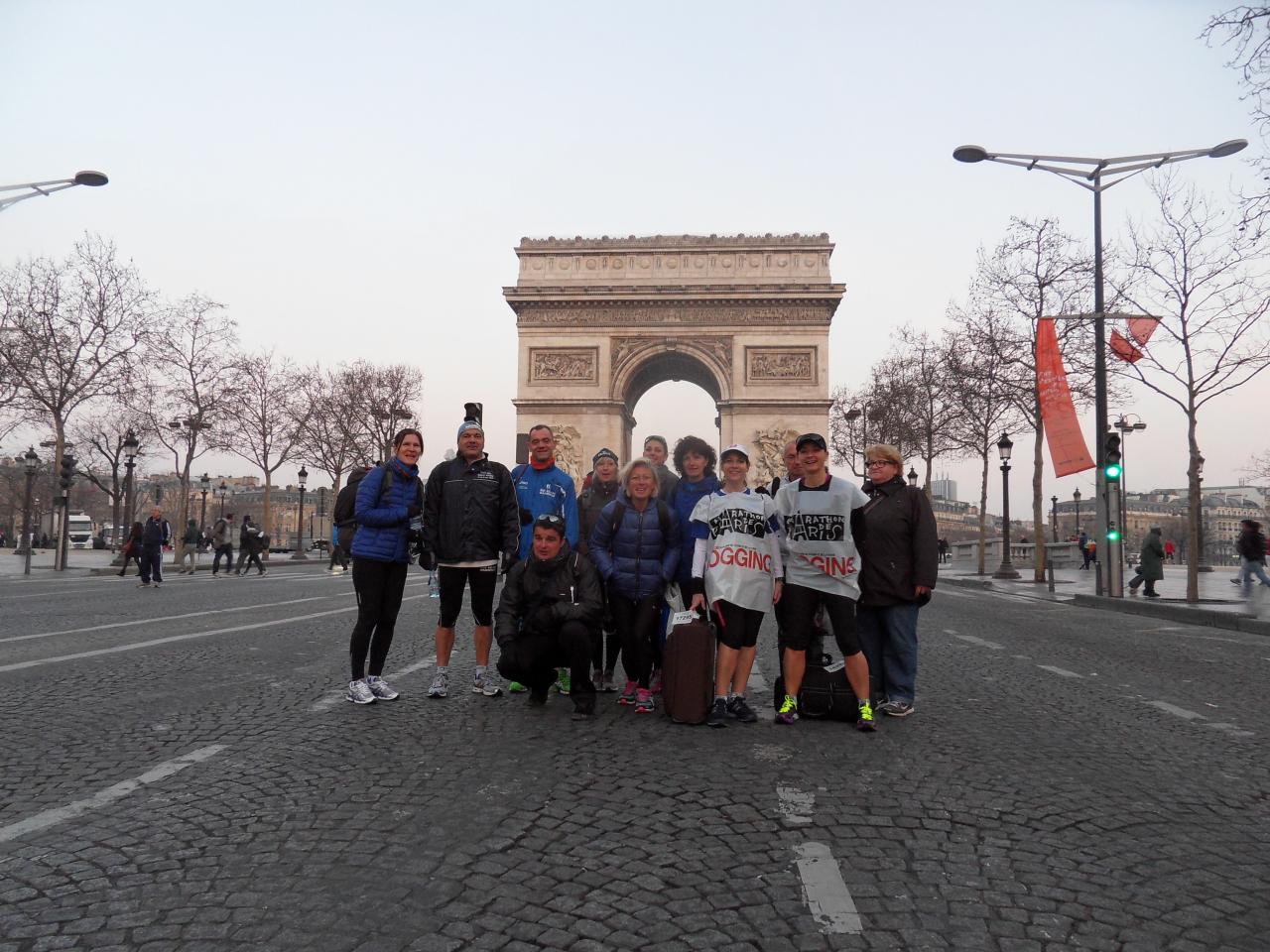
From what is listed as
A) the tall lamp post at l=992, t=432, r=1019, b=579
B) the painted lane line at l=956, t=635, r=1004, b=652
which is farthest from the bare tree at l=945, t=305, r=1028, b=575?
the painted lane line at l=956, t=635, r=1004, b=652

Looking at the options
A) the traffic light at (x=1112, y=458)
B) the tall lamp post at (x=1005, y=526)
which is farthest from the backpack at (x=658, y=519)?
the tall lamp post at (x=1005, y=526)

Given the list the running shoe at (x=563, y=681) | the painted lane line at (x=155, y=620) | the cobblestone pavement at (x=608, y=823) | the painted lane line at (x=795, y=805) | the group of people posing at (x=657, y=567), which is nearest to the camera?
the cobblestone pavement at (x=608, y=823)

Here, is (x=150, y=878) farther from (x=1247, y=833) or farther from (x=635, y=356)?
(x=635, y=356)

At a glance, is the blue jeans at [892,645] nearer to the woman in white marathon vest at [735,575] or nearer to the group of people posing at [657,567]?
the group of people posing at [657,567]

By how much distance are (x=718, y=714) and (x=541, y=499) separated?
2006 mm

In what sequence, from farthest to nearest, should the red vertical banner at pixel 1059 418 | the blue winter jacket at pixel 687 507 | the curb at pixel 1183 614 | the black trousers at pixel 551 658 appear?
the red vertical banner at pixel 1059 418, the curb at pixel 1183 614, the blue winter jacket at pixel 687 507, the black trousers at pixel 551 658

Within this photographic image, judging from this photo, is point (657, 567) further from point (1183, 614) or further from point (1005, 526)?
point (1005, 526)

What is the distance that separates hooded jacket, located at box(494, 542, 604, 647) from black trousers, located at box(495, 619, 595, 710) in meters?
0.05

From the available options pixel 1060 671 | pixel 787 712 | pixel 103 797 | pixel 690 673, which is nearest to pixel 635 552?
pixel 690 673

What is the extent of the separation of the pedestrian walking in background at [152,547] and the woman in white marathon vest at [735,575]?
1523cm

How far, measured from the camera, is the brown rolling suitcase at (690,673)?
195 inches

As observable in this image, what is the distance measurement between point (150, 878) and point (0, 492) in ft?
338

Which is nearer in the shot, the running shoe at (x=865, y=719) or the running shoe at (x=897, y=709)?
the running shoe at (x=865, y=719)

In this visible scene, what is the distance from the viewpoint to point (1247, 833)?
3.19 meters
